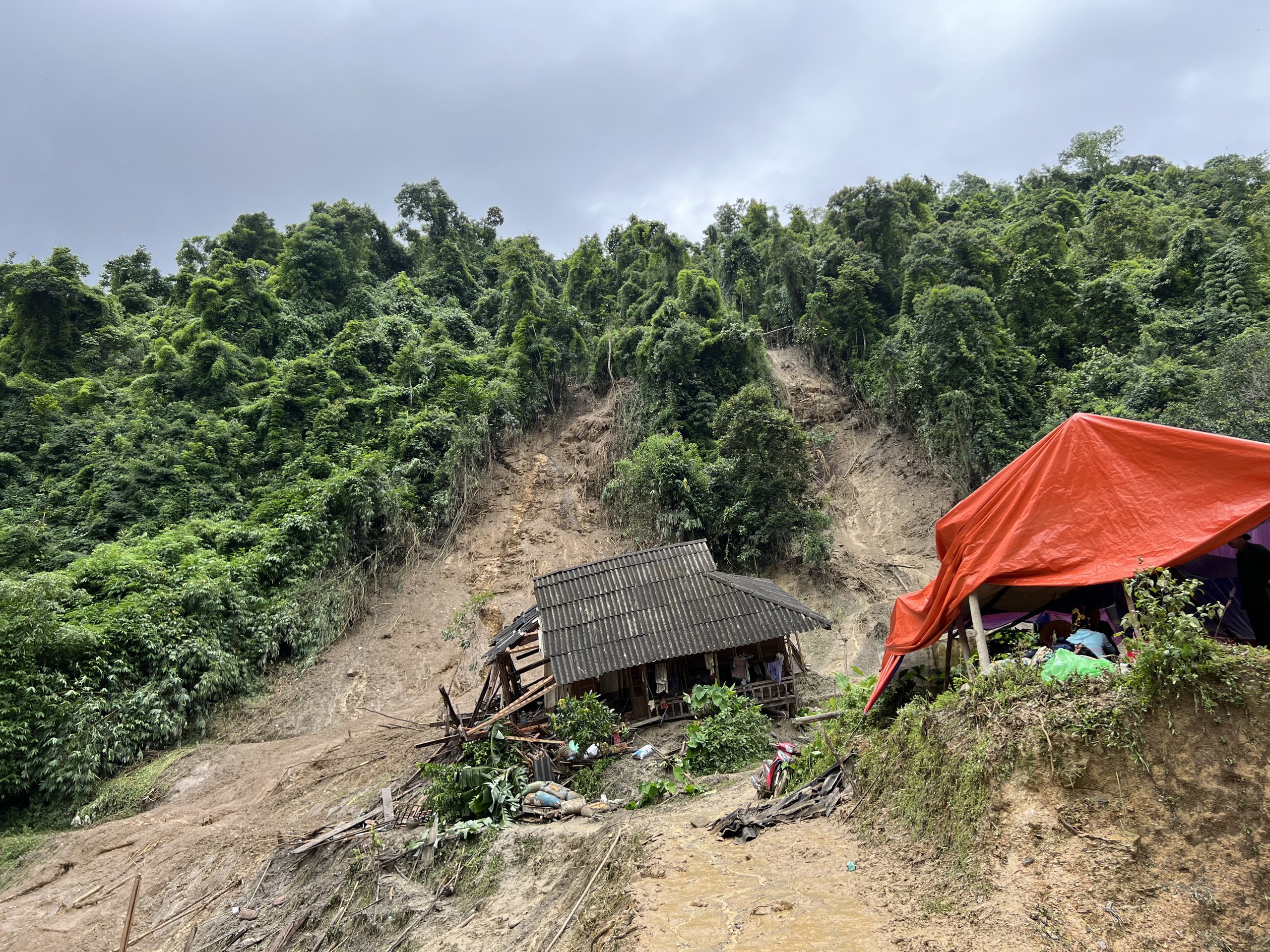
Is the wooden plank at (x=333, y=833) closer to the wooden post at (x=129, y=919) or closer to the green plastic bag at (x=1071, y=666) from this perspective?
the wooden post at (x=129, y=919)

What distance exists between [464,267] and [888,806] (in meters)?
37.1

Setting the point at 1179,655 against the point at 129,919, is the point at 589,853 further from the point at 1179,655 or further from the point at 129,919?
the point at 129,919

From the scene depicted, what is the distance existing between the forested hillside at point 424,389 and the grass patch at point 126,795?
54 cm

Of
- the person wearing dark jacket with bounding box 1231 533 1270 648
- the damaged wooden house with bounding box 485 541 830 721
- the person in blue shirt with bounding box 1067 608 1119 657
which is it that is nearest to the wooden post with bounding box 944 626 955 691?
the person in blue shirt with bounding box 1067 608 1119 657

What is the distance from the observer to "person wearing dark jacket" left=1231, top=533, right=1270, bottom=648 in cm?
473

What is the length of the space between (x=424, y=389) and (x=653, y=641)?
55.7 ft

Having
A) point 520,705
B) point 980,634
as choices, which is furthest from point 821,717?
point 520,705

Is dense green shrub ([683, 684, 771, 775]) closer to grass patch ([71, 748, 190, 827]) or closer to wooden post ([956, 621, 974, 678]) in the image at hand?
wooden post ([956, 621, 974, 678])

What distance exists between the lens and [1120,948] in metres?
3.07

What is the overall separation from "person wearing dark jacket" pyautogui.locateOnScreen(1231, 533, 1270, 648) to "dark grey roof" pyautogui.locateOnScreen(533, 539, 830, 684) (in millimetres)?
7947

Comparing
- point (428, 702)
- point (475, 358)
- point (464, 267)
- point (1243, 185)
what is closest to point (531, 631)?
point (428, 702)

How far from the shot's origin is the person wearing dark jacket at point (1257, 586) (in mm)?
4727

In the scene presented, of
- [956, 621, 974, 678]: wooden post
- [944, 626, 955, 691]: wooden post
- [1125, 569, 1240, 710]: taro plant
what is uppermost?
[1125, 569, 1240, 710]: taro plant

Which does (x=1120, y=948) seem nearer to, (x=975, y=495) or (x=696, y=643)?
(x=975, y=495)
